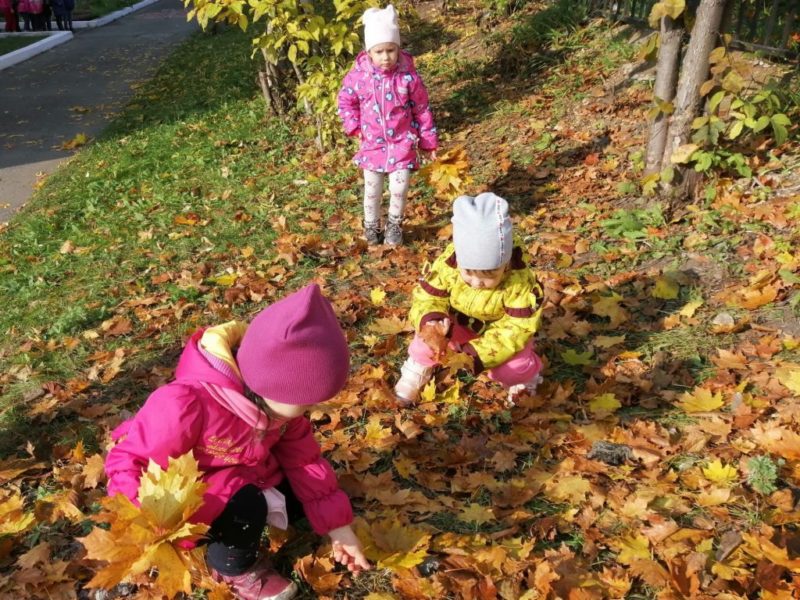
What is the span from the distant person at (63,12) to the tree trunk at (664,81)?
61.2 ft

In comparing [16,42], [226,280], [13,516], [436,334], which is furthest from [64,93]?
[436,334]

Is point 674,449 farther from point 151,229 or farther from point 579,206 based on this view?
point 151,229

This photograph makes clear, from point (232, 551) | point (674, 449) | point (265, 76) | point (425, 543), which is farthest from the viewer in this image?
point (265, 76)

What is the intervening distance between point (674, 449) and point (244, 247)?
3.65 m

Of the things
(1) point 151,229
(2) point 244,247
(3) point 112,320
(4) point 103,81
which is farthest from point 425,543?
(4) point 103,81

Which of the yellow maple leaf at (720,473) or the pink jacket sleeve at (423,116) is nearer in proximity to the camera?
the yellow maple leaf at (720,473)

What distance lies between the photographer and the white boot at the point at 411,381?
3.24m

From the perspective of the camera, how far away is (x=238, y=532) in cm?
207

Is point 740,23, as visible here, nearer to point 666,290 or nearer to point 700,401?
point 666,290

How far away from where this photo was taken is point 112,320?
4328 mm

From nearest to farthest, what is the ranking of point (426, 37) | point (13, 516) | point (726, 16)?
point (13, 516), point (726, 16), point (426, 37)

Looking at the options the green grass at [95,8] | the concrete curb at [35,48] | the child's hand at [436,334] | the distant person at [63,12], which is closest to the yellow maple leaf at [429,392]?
the child's hand at [436,334]

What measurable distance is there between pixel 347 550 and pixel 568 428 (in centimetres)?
124

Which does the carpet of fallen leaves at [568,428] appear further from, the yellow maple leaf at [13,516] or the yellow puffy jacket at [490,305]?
the yellow puffy jacket at [490,305]
